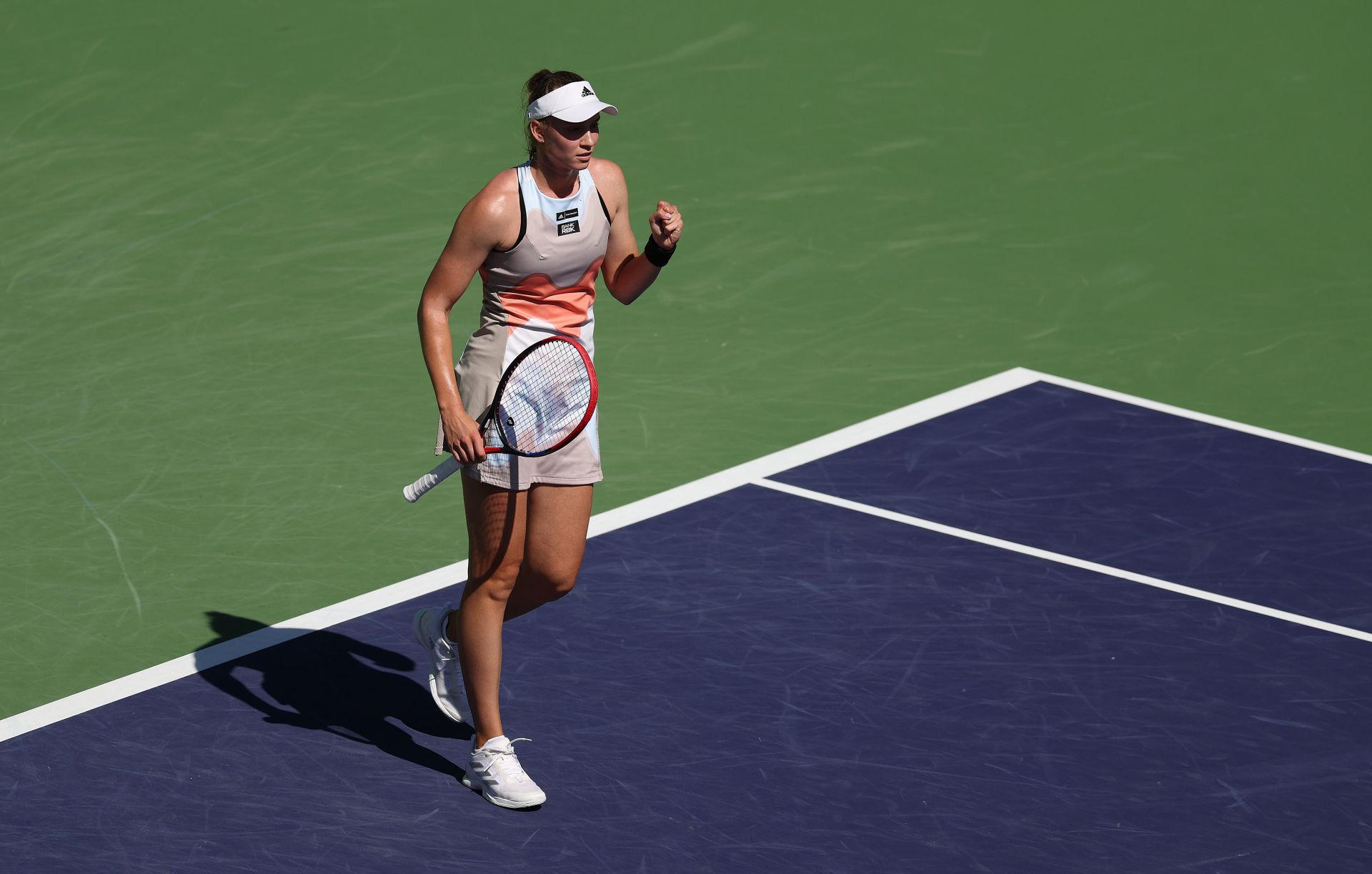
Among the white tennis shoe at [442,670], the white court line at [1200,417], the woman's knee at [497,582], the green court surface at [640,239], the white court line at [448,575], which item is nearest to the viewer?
the woman's knee at [497,582]

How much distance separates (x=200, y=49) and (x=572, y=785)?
913 centimetres

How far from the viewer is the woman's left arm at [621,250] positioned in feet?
22.7

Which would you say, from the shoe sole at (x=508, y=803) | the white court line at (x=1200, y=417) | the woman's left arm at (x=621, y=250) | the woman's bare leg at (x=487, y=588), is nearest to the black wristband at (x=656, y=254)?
the woman's left arm at (x=621, y=250)

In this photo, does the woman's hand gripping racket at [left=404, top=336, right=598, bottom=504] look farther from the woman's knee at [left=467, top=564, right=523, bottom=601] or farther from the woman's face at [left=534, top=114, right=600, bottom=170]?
the woman's face at [left=534, top=114, right=600, bottom=170]

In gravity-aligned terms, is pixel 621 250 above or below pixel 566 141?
below

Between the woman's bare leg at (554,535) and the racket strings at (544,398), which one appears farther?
the woman's bare leg at (554,535)

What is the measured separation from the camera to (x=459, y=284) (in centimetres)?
668

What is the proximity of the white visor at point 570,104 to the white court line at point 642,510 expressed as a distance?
2519 millimetres

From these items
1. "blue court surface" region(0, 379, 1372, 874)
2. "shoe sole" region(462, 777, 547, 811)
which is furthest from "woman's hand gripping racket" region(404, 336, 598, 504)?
"blue court surface" region(0, 379, 1372, 874)

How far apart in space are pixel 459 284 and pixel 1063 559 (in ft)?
10.8

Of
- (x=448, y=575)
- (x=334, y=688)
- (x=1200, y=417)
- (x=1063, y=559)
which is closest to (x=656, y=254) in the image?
(x=334, y=688)

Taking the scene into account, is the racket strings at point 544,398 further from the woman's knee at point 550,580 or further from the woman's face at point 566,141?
the woman's face at point 566,141

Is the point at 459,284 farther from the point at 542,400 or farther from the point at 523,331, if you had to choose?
the point at 542,400

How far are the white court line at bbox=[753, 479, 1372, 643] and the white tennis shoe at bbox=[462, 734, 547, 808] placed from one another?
281 centimetres
